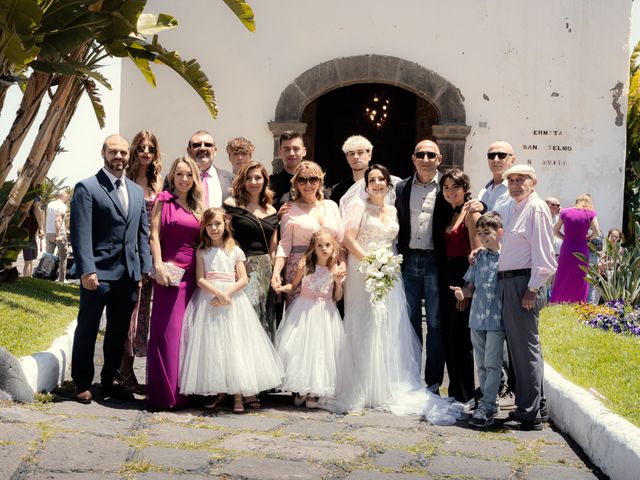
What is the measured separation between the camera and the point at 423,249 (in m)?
7.38

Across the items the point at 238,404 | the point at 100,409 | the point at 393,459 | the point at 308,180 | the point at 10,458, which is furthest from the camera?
the point at 308,180

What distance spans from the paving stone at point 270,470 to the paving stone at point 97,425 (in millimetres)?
948

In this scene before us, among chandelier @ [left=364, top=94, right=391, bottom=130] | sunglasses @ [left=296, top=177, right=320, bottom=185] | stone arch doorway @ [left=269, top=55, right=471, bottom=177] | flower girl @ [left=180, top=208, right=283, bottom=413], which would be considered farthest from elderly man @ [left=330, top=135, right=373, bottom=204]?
chandelier @ [left=364, top=94, right=391, bottom=130]

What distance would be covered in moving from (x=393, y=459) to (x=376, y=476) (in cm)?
39

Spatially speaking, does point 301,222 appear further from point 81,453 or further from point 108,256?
point 81,453

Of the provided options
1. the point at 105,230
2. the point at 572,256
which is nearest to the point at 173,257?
the point at 105,230

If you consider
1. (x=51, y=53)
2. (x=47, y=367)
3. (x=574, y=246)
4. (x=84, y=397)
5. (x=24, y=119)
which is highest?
(x=51, y=53)

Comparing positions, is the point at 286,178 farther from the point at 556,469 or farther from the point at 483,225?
the point at 556,469

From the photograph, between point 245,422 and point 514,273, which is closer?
point 245,422

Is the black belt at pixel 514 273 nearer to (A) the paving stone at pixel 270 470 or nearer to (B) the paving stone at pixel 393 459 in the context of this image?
(B) the paving stone at pixel 393 459

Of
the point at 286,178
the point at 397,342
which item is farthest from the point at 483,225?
the point at 286,178

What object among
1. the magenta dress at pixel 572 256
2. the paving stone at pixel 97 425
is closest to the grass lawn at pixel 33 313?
the paving stone at pixel 97 425

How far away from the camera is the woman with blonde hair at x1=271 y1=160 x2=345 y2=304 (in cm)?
718

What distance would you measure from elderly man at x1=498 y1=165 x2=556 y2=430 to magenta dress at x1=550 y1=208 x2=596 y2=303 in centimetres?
610
